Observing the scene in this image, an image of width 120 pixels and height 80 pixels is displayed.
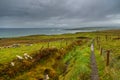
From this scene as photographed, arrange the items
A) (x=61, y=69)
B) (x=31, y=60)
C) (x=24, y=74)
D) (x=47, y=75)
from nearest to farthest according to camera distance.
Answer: (x=24, y=74), (x=47, y=75), (x=31, y=60), (x=61, y=69)

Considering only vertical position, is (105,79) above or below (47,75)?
above

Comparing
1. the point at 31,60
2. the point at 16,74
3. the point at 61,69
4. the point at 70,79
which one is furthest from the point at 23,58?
the point at 70,79

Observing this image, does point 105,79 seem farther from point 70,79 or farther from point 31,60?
point 31,60

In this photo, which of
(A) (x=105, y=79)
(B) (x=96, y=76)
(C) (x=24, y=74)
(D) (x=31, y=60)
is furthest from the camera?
(D) (x=31, y=60)

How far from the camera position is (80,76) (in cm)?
2580

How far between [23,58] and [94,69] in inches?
527

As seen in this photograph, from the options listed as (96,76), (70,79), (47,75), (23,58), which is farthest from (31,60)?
(96,76)

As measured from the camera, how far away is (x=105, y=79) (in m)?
23.8

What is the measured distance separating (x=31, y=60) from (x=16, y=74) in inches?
271

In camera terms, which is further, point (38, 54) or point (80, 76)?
point (38, 54)

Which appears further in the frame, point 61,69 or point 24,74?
point 61,69

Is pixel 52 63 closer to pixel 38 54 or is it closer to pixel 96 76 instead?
pixel 38 54

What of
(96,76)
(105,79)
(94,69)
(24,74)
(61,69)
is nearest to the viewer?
(105,79)

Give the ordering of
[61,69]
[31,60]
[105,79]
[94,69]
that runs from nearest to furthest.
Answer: [105,79] → [94,69] → [31,60] → [61,69]
